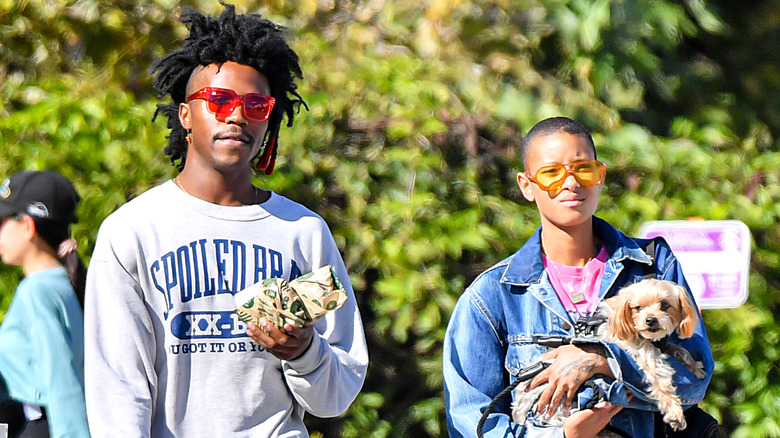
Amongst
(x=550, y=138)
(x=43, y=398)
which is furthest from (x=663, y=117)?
(x=43, y=398)

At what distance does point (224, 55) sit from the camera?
2896mm

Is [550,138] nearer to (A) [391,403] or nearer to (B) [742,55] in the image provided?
(A) [391,403]

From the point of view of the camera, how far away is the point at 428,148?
4.88 metres

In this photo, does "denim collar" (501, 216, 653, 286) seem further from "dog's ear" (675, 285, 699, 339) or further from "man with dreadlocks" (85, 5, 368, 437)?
"man with dreadlocks" (85, 5, 368, 437)

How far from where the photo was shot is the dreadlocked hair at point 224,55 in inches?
114

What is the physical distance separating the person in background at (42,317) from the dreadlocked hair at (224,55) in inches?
21.4

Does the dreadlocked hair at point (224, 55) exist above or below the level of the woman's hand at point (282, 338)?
above

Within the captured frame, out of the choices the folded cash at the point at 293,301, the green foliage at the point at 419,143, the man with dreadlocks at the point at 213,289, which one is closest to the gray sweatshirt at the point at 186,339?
the man with dreadlocks at the point at 213,289

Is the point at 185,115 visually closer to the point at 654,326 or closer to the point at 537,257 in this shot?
the point at 537,257

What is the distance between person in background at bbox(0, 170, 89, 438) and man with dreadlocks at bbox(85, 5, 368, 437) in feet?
1.42

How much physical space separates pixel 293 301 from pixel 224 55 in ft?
2.40

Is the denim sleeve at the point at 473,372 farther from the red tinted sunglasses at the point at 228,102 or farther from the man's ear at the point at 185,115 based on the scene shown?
the man's ear at the point at 185,115

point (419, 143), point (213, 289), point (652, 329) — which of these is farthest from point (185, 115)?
point (419, 143)

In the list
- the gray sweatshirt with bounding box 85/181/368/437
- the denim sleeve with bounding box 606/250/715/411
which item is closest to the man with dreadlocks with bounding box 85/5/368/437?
the gray sweatshirt with bounding box 85/181/368/437
